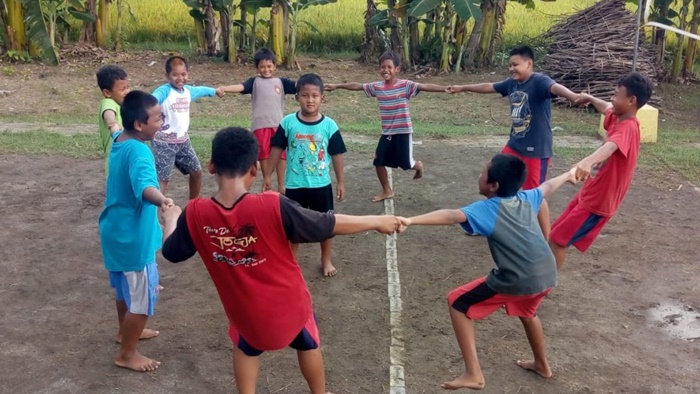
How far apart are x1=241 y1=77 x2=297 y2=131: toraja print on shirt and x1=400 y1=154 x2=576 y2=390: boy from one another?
11.8 ft

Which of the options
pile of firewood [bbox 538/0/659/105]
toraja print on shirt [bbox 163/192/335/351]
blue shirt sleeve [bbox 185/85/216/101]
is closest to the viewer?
toraja print on shirt [bbox 163/192/335/351]

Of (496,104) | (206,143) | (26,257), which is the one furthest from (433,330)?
(496,104)

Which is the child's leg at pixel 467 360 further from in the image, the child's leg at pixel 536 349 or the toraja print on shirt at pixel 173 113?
the toraja print on shirt at pixel 173 113

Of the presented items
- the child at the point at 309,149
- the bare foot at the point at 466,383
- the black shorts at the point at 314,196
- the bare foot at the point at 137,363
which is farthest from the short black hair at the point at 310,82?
the bare foot at the point at 466,383

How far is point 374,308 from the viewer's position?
5.23 metres

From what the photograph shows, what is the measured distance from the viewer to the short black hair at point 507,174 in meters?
3.88

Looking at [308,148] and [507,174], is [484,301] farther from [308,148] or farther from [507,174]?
→ [308,148]

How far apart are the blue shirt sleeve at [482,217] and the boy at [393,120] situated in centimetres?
343

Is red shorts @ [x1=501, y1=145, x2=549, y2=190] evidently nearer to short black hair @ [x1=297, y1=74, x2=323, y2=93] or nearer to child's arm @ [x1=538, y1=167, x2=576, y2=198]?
short black hair @ [x1=297, y1=74, x2=323, y2=93]

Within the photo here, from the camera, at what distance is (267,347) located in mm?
3422

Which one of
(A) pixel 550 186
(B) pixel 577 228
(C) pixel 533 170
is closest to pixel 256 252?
(A) pixel 550 186

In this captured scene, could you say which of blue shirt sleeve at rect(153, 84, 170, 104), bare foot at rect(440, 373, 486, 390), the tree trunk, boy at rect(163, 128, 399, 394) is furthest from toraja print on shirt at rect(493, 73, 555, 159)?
the tree trunk

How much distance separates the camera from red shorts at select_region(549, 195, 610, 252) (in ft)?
17.3

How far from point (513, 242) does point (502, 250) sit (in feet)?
0.24
